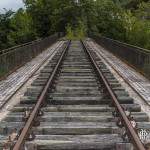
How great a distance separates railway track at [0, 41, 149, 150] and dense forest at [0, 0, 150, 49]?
4547cm

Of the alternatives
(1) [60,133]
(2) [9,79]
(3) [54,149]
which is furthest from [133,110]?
(2) [9,79]

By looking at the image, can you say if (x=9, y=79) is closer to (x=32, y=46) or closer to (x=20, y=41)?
(x=32, y=46)

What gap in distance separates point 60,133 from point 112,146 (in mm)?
1213

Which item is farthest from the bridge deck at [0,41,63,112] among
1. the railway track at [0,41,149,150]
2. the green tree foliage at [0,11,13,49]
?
the green tree foliage at [0,11,13,49]

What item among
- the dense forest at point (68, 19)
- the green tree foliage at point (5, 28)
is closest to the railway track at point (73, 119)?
the dense forest at point (68, 19)

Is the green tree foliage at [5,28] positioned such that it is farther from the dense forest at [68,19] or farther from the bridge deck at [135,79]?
the bridge deck at [135,79]

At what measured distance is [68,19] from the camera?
3098 inches

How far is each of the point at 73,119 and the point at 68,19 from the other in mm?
70336

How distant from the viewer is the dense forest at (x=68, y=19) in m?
62.2

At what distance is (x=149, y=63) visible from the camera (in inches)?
634

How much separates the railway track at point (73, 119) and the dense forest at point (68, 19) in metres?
45.5

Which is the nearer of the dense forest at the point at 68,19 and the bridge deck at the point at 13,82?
the bridge deck at the point at 13,82

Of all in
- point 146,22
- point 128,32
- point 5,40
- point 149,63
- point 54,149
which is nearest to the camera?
point 54,149

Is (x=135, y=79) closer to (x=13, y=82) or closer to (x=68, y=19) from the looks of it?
(x=13, y=82)
